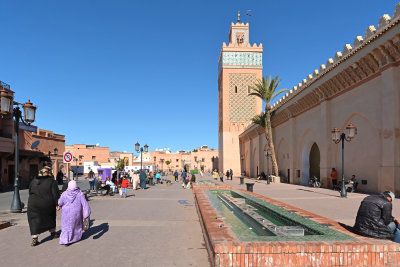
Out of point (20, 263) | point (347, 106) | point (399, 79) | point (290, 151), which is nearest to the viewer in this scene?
point (20, 263)

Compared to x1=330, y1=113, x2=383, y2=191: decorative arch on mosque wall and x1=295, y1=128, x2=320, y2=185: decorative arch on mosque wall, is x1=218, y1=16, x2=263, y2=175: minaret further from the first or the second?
x1=330, y1=113, x2=383, y2=191: decorative arch on mosque wall

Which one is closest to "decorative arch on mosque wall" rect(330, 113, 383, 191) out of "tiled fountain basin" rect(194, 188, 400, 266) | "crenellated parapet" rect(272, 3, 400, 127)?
"crenellated parapet" rect(272, 3, 400, 127)

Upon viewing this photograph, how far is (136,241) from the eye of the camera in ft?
20.0

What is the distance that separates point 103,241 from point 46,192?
4.75 feet

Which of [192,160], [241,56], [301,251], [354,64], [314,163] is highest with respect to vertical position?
[241,56]

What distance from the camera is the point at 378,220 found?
481 cm

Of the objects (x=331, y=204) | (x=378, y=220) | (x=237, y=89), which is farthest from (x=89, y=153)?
(x=378, y=220)

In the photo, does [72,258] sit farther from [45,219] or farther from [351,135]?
[351,135]

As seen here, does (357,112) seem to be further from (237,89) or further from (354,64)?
(237,89)

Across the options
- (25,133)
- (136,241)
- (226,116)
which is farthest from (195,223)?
(226,116)

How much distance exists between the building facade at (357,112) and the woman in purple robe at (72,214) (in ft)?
43.1

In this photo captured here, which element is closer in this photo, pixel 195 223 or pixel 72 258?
pixel 72 258

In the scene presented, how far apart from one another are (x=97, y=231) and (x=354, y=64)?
50.3 feet

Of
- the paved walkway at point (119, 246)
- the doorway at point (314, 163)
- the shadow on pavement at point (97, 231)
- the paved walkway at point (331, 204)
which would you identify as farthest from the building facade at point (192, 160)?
the paved walkway at point (119, 246)
